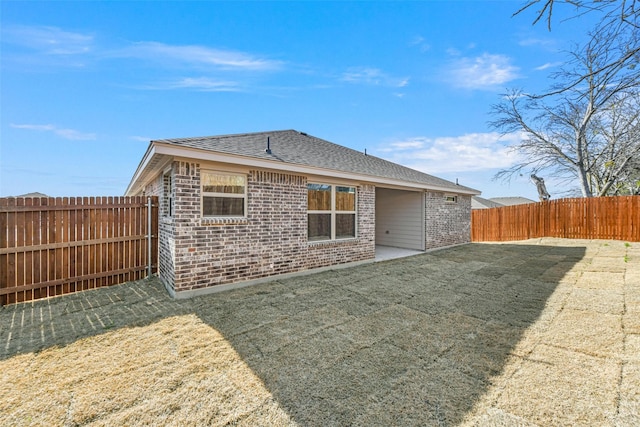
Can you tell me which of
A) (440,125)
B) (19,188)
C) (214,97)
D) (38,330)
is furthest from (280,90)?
(19,188)

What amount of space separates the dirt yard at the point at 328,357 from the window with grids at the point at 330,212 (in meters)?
1.96

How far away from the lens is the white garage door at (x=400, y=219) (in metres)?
11.0

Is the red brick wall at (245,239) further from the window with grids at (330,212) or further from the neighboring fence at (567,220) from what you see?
the neighboring fence at (567,220)

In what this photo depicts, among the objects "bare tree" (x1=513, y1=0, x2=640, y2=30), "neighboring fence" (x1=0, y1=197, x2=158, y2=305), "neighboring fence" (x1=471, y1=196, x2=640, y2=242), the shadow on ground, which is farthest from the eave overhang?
"neighboring fence" (x1=471, y1=196, x2=640, y2=242)

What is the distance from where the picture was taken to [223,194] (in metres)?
5.82

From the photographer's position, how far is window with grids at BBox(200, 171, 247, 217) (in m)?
5.60

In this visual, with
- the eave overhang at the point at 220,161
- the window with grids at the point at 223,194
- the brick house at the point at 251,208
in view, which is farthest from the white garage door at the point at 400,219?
the window with grids at the point at 223,194

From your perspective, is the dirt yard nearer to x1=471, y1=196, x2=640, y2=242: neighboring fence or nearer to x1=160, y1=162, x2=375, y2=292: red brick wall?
x1=160, y1=162, x2=375, y2=292: red brick wall

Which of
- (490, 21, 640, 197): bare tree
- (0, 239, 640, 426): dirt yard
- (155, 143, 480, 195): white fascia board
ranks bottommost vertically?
(0, 239, 640, 426): dirt yard

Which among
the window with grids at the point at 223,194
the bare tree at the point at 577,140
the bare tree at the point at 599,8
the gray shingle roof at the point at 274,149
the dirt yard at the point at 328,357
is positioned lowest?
the dirt yard at the point at 328,357

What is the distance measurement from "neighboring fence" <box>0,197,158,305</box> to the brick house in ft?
1.95

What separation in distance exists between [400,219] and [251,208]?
292 inches

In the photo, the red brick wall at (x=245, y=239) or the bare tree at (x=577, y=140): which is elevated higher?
the bare tree at (x=577, y=140)

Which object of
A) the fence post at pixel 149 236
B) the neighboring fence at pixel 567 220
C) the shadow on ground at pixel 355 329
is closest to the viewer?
the shadow on ground at pixel 355 329
